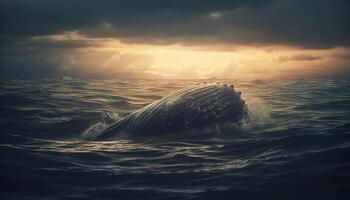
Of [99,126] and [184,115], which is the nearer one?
[184,115]

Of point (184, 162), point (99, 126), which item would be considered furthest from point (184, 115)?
point (99, 126)

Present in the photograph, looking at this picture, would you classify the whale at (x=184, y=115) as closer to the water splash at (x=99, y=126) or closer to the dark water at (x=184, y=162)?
the dark water at (x=184, y=162)

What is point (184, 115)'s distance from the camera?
1378 centimetres

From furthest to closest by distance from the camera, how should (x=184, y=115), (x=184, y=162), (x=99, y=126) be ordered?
(x=99, y=126) → (x=184, y=115) → (x=184, y=162)

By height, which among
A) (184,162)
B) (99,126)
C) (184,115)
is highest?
(184,115)

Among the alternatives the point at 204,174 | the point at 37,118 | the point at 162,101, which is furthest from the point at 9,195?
the point at 37,118

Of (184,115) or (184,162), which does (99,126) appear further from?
(184,162)

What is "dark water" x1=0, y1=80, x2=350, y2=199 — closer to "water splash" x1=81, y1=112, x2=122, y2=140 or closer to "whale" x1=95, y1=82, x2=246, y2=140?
"water splash" x1=81, y1=112, x2=122, y2=140

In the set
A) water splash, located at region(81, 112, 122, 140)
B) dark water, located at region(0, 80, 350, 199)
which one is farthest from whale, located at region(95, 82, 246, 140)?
water splash, located at region(81, 112, 122, 140)

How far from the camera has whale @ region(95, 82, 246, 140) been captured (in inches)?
538

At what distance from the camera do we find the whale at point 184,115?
1366 cm

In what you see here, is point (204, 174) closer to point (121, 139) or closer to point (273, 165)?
point (273, 165)

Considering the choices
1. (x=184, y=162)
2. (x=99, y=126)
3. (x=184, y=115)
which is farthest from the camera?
(x=99, y=126)

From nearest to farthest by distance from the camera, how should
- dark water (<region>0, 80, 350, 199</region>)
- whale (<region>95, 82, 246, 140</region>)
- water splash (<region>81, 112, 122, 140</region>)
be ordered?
1. dark water (<region>0, 80, 350, 199</region>)
2. whale (<region>95, 82, 246, 140</region>)
3. water splash (<region>81, 112, 122, 140</region>)
